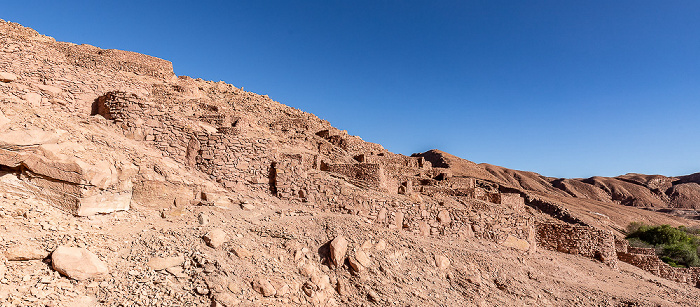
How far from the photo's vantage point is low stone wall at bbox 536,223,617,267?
1234 cm

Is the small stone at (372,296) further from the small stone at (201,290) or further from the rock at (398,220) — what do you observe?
the rock at (398,220)

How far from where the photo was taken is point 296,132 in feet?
56.8

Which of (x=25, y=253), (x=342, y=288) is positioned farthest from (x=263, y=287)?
(x=25, y=253)

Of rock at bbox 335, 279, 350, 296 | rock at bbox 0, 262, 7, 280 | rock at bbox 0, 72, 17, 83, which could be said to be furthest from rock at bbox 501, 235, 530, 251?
rock at bbox 0, 72, 17, 83

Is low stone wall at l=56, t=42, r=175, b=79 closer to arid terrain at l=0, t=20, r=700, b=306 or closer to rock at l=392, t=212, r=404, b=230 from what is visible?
arid terrain at l=0, t=20, r=700, b=306

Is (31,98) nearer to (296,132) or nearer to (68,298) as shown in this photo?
(68,298)

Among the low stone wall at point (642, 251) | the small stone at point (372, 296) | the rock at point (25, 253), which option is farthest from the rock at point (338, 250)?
the low stone wall at point (642, 251)

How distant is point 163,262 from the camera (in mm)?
5402

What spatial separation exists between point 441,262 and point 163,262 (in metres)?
5.30

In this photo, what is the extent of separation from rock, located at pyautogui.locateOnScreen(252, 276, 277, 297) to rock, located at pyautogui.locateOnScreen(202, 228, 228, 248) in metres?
0.96

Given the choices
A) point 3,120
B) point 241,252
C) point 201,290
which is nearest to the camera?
point 201,290

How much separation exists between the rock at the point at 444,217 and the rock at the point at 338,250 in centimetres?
380

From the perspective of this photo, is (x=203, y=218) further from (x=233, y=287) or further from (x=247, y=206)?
(x=233, y=287)

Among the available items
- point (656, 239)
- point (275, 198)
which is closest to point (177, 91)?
point (275, 198)
